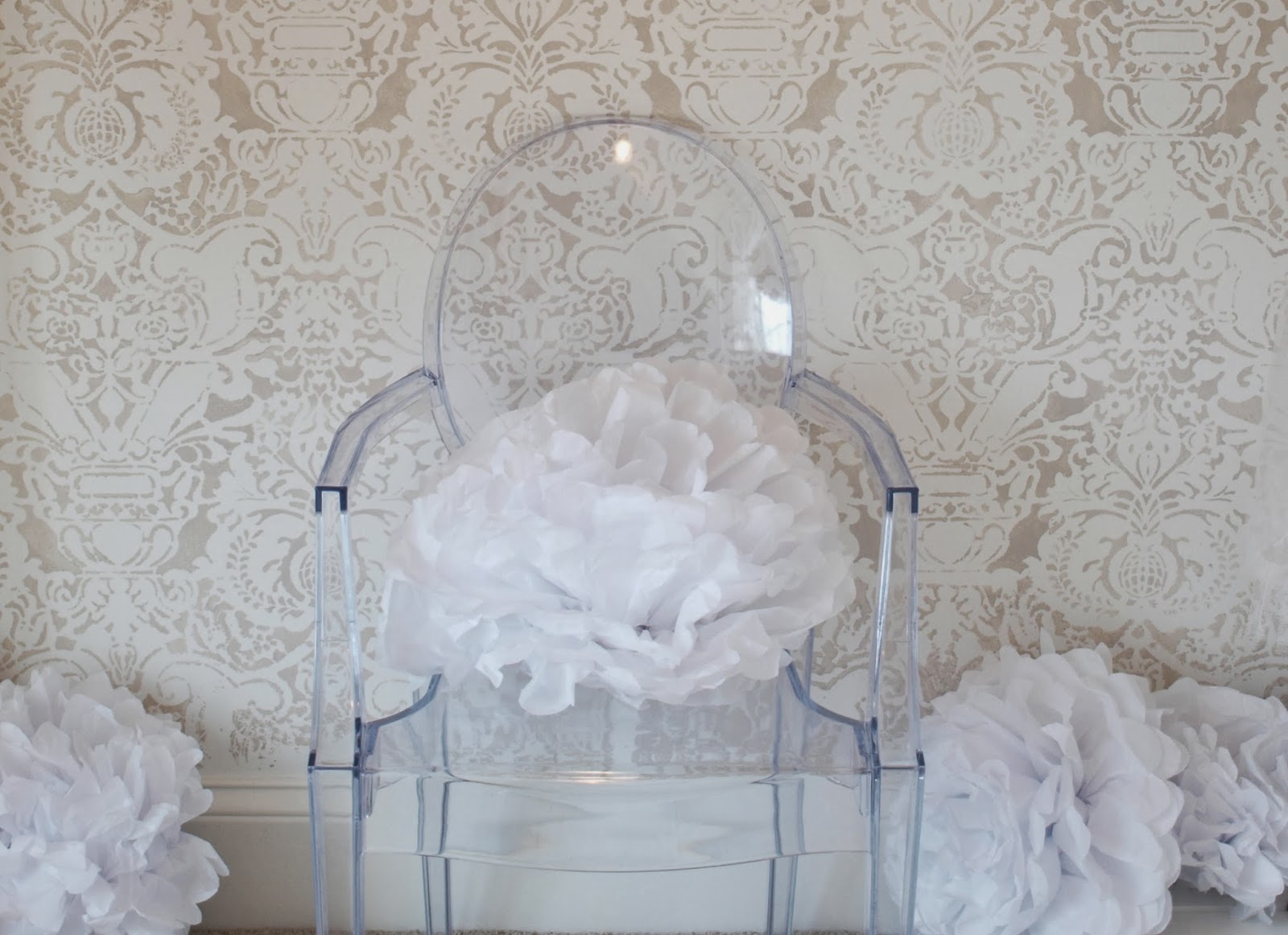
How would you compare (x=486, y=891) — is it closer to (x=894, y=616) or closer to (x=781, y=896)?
(x=781, y=896)

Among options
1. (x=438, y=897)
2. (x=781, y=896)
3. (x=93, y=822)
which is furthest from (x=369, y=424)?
(x=781, y=896)

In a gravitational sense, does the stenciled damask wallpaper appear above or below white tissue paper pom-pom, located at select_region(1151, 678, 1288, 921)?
above

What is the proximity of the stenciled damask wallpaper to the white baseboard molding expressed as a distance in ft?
0.52

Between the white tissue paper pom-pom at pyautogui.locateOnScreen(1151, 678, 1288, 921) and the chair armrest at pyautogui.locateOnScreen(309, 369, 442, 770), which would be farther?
the white tissue paper pom-pom at pyautogui.locateOnScreen(1151, 678, 1288, 921)

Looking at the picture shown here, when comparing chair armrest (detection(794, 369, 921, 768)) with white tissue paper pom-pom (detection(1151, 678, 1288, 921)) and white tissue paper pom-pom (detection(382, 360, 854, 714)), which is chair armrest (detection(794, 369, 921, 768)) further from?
white tissue paper pom-pom (detection(1151, 678, 1288, 921))

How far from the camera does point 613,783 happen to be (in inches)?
33.1

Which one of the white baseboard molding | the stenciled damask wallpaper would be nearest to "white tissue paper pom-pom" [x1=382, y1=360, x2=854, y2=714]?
the stenciled damask wallpaper

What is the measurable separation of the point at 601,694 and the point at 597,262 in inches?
18.4

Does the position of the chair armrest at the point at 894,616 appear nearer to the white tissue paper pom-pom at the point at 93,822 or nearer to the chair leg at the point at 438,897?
the chair leg at the point at 438,897

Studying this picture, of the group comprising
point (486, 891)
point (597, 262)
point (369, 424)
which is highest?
point (597, 262)

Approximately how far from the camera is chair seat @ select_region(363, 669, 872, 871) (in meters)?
0.84

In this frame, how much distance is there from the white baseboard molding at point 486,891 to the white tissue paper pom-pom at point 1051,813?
22 cm

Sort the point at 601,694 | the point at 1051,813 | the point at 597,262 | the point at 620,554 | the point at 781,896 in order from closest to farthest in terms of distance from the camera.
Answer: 1. the point at 620,554
2. the point at 601,694
3. the point at 1051,813
4. the point at 597,262
5. the point at 781,896

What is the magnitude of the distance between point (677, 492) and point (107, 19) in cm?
84
